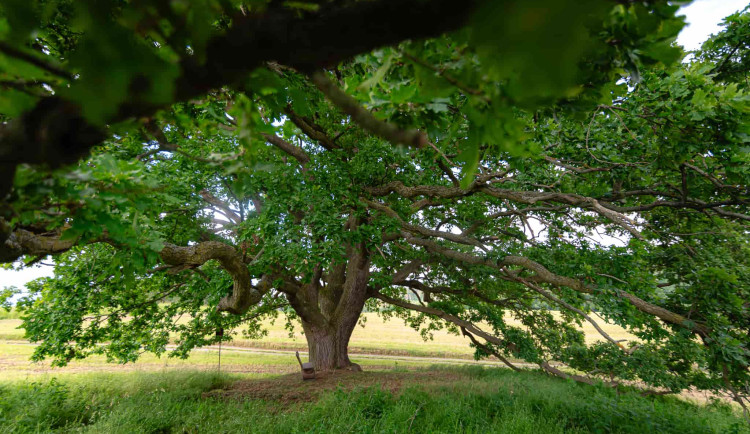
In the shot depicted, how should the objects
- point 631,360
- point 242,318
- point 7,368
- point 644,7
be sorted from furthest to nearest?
point 7,368 < point 242,318 < point 631,360 < point 644,7

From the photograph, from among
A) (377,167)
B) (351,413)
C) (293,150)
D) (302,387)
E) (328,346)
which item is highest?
(293,150)

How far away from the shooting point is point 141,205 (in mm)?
1791

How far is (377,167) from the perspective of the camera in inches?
254

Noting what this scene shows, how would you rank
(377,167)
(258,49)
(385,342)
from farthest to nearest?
(385,342), (377,167), (258,49)

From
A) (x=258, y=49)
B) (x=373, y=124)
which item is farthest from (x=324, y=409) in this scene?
(x=258, y=49)

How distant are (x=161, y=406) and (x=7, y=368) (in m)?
15.5

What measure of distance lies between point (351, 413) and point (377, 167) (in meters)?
4.62

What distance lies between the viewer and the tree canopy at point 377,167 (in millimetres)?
674

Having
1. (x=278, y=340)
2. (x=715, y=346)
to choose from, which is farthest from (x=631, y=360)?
(x=278, y=340)

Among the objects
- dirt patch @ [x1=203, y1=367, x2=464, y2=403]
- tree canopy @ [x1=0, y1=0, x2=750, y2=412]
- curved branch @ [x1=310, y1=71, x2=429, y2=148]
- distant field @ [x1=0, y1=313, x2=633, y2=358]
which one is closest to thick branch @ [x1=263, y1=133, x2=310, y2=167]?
tree canopy @ [x1=0, y1=0, x2=750, y2=412]

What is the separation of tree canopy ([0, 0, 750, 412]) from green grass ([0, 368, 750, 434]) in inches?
43.8

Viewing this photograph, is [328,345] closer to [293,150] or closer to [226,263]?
[226,263]

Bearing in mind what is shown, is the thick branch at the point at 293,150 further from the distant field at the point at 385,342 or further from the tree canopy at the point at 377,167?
the distant field at the point at 385,342

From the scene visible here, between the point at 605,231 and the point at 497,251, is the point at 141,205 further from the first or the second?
the point at 605,231
